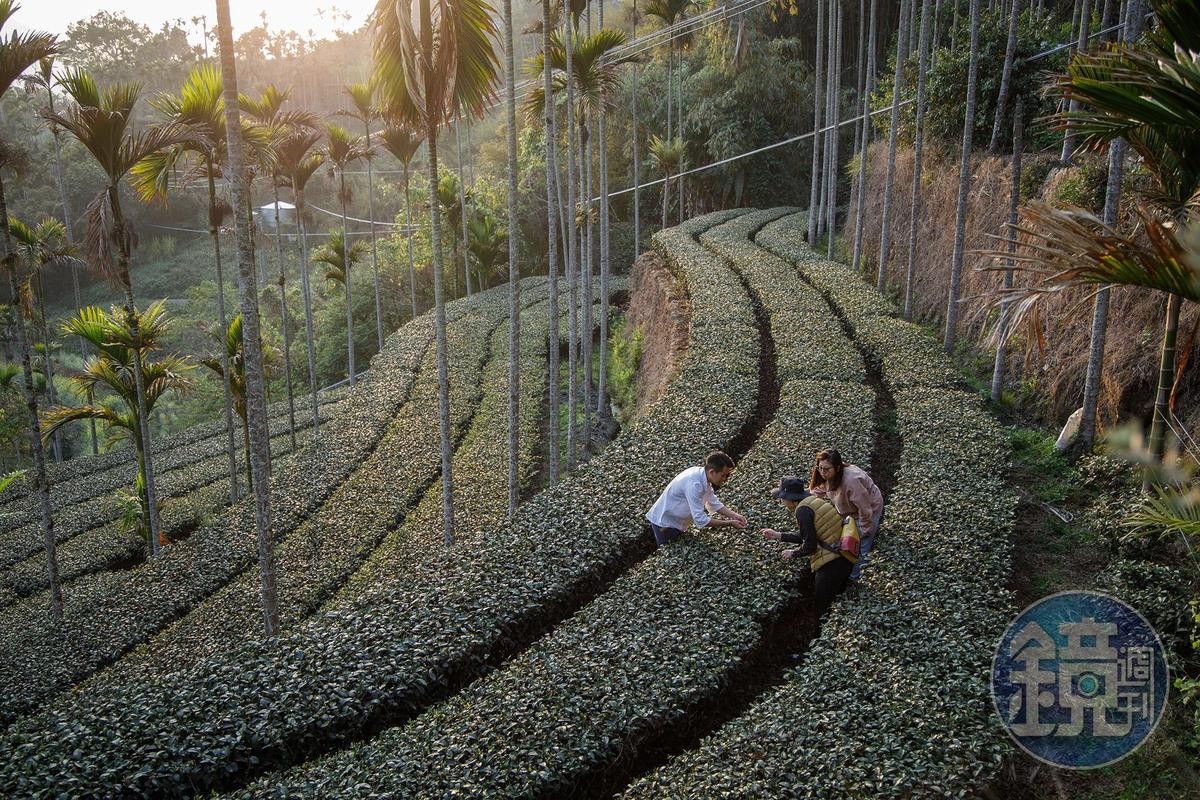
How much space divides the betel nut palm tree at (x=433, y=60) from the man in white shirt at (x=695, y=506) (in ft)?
16.1

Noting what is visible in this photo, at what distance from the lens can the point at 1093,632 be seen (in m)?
6.69

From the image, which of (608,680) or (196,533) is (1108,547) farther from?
(196,533)

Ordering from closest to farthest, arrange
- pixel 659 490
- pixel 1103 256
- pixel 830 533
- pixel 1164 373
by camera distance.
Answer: pixel 1103 256
pixel 1164 373
pixel 830 533
pixel 659 490

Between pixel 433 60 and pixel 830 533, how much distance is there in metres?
7.93

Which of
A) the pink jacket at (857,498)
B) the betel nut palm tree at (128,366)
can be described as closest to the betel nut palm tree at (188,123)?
the betel nut palm tree at (128,366)

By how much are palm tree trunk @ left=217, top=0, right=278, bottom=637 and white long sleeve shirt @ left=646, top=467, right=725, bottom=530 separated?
14.3ft

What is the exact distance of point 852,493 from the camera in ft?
26.6

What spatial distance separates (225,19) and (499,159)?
4278cm

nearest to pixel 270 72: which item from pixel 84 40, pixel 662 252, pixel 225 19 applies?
pixel 84 40

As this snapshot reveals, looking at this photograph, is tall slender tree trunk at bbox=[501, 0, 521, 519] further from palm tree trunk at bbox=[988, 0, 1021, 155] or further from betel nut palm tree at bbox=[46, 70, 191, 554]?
palm tree trunk at bbox=[988, 0, 1021, 155]

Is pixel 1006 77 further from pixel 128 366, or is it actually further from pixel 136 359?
pixel 128 366

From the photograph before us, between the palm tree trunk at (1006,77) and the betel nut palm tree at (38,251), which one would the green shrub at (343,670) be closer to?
the palm tree trunk at (1006,77)

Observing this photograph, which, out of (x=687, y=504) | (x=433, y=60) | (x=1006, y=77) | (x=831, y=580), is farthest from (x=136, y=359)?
(x=1006, y=77)

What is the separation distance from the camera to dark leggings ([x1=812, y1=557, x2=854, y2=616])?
312 inches
